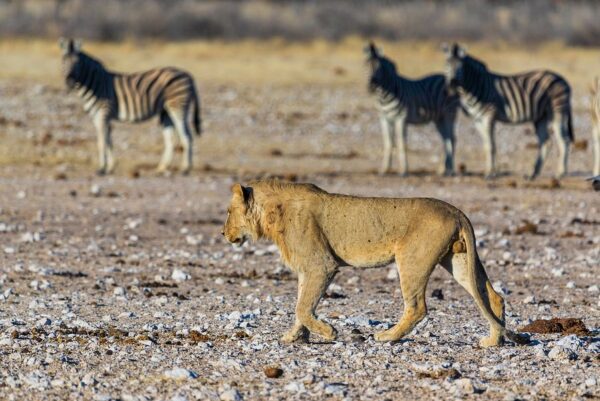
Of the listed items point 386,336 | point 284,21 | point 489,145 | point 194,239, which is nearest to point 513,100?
point 489,145

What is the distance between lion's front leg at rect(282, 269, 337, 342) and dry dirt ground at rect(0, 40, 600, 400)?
5.4 inches

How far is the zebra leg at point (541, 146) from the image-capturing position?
24733mm

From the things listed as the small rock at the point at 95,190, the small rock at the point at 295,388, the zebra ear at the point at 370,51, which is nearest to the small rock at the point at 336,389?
the small rock at the point at 295,388

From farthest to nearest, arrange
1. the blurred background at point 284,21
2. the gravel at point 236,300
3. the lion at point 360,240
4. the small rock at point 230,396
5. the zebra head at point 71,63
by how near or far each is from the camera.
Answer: the blurred background at point 284,21 < the zebra head at point 71,63 < the lion at point 360,240 < the gravel at point 236,300 < the small rock at point 230,396

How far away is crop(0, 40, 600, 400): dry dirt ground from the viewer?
28.5ft

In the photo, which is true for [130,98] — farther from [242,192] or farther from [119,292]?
[242,192]

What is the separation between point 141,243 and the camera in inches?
643

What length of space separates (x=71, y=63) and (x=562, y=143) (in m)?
8.83

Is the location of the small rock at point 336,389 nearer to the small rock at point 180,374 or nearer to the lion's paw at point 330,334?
the small rock at point 180,374

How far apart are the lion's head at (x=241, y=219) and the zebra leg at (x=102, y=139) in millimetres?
14643

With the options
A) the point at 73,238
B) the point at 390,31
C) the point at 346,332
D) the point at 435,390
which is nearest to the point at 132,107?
the point at 73,238

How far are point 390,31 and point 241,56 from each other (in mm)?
10362

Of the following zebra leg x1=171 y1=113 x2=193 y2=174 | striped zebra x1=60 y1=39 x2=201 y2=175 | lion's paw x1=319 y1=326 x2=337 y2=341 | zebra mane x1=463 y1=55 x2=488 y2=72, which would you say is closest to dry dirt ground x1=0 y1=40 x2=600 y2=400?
lion's paw x1=319 y1=326 x2=337 y2=341

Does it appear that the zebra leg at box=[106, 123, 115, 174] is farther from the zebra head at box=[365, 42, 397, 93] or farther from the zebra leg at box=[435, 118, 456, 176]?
the zebra leg at box=[435, 118, 456, 176]
